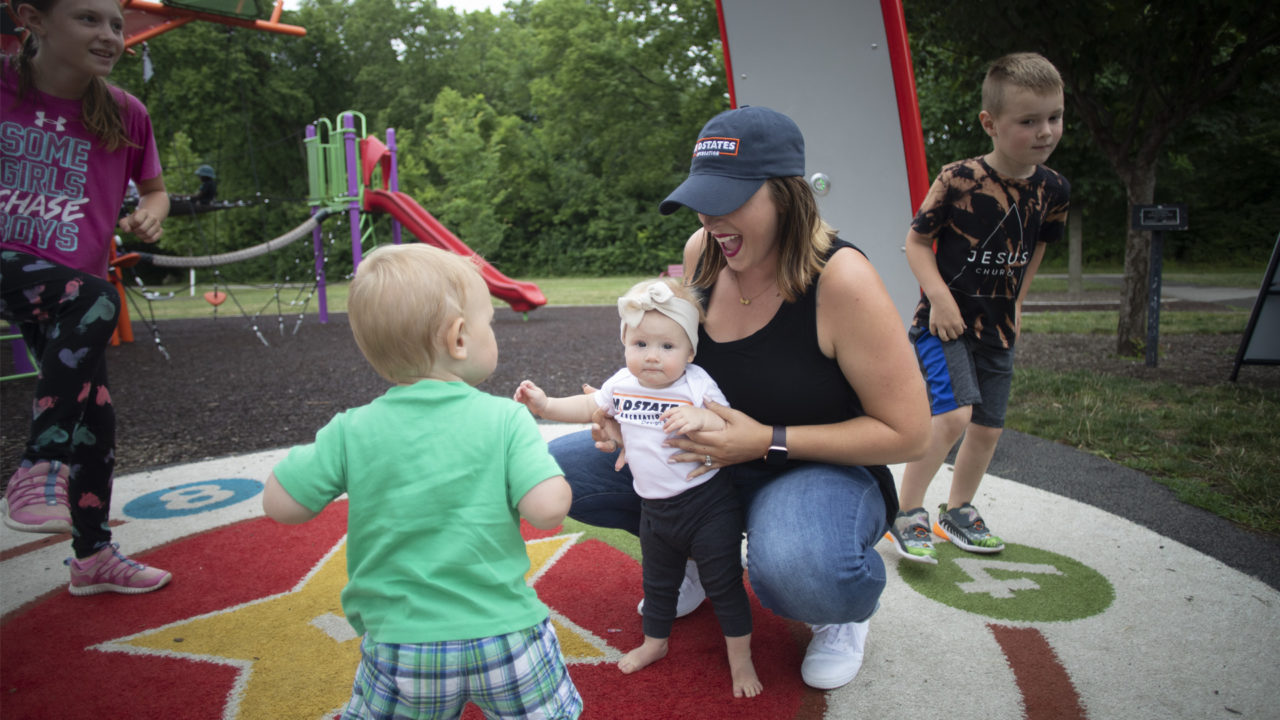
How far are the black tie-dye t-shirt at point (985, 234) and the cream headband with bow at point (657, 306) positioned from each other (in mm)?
1335

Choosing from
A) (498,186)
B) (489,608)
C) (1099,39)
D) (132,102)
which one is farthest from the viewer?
(498,186)

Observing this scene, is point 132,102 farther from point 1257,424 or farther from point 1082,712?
point 1257,424

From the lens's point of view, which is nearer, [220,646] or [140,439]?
[220,646]

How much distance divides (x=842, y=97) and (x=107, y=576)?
3.39 metres

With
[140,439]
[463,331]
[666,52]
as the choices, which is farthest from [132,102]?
[666,52]

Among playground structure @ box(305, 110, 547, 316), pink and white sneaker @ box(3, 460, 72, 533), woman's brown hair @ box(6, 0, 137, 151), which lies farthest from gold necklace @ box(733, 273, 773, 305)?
playground structure @ box(305, 110, 547, 316)

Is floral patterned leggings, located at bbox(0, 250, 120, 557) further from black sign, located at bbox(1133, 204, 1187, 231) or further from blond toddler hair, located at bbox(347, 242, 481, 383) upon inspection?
black sign, located at bbox(1133, 204, 1187, 231)

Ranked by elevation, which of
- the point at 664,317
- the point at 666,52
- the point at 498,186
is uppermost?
the point at 666,52

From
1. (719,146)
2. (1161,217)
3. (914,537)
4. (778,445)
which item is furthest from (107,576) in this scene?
(1161,217)

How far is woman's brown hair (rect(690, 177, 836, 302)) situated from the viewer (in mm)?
1901

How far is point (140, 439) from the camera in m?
4.73

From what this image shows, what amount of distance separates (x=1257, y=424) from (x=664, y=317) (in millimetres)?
4253

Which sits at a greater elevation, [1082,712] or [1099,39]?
[1099,39]

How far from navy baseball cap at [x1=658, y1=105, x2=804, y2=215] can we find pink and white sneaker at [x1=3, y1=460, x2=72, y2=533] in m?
2.14
